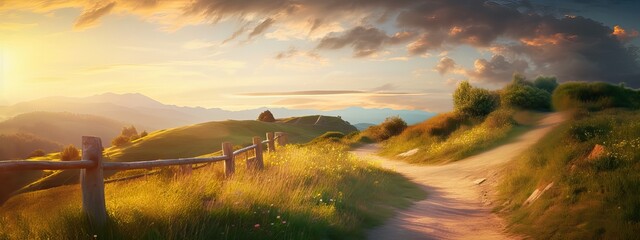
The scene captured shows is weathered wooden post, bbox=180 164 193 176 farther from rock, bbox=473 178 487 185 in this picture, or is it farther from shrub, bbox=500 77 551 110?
shrub, bbox=500 77 551 110

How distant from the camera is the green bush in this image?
30.4 m

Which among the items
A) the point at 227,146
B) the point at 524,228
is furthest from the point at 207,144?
the point at 524,228

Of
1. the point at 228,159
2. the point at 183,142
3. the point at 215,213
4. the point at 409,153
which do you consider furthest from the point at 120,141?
the point at 215,213

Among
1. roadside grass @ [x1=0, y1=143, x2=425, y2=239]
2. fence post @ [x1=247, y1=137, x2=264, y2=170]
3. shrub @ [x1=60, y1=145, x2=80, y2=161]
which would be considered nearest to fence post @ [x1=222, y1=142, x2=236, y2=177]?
roadside grass @ [x1=0, y1=143, x2=425, y2=239]

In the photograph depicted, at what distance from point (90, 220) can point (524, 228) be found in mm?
8910

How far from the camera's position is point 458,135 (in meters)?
31.5

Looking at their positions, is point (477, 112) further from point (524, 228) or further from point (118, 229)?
point (118, 229)

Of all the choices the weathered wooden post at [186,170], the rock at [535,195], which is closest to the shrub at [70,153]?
the weathered wooden post at [186,170]

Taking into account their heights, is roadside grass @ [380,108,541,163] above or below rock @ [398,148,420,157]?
above

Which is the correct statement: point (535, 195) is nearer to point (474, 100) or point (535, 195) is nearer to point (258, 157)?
point (258, 157)

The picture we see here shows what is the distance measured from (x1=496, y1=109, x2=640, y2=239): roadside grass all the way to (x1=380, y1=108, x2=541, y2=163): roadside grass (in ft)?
35.7

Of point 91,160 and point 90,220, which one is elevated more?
point 91,160

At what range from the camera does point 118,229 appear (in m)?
6.65

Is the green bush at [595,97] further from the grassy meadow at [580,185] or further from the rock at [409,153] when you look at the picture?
the grassy meadow at [580,185]
